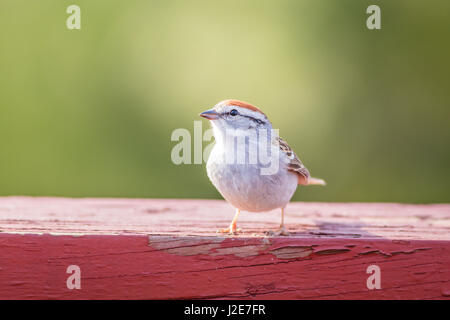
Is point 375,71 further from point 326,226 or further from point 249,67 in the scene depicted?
point 326,226

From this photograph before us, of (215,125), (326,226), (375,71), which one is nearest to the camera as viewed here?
(326,226)

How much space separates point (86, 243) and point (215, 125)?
1.33 metres

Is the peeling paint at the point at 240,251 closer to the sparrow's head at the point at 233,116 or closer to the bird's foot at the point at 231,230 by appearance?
the bird's foot at the point at 231,230

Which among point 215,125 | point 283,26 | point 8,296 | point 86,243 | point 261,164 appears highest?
point 283,26

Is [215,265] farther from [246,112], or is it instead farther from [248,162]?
[246,112]

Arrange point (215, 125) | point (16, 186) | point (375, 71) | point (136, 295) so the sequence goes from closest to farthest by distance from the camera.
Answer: point (136, 295) → point (215, 125) → point (16, 186) → point (375, 71)

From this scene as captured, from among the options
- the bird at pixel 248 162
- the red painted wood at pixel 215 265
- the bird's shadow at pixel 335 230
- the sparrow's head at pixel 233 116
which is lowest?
the red painted wood at pixel 215 265

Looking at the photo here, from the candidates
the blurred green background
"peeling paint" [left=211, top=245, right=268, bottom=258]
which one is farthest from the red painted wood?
the blurred green background

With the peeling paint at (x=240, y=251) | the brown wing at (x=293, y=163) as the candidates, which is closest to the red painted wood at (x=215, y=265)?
the peeling paint at (x=240, y=251)

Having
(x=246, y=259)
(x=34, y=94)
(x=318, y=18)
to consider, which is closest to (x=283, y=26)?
(x=318, y=18)

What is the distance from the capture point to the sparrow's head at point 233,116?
3.43m

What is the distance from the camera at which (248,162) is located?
3.21 meters

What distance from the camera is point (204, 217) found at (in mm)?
3529

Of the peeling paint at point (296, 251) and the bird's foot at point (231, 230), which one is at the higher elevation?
the bird's foot at point (231, 230)
